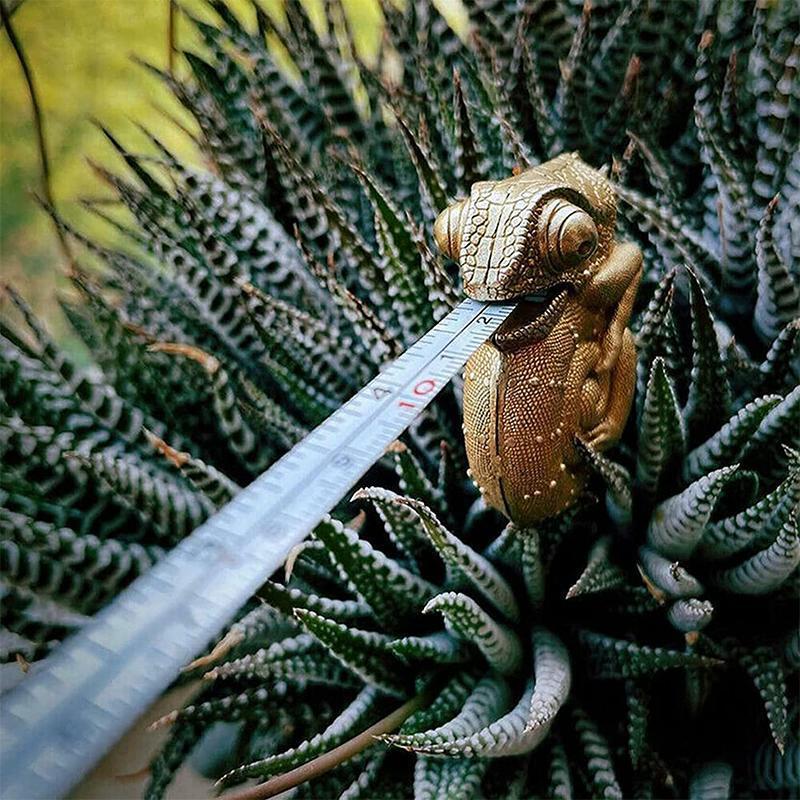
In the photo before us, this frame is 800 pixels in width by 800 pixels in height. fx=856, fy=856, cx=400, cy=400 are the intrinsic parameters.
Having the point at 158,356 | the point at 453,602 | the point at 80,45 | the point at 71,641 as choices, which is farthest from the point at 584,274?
the point at 80,45

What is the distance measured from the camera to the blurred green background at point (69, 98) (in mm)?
1262

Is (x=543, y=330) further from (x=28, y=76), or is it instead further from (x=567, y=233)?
(x=28, y=76)

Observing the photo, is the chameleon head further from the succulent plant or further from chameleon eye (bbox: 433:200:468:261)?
the succulent plant

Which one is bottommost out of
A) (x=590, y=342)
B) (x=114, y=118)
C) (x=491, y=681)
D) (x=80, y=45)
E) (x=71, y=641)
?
(x=491, y=681)

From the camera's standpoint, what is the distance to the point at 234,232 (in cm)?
74

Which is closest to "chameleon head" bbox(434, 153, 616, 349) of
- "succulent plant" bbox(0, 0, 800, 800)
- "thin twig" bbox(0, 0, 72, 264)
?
"succulent plant" bbox(0, 0, 800, 800)

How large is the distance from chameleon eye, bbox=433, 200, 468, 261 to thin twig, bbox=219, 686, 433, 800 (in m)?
0.27

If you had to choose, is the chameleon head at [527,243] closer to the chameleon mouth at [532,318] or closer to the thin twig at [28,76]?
the chameleon mouth at [532,318]

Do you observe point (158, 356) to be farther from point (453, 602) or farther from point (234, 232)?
point (453, 602)

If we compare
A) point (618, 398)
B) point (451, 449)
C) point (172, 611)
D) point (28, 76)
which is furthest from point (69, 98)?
point (172, 611)

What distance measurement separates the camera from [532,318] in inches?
17.5

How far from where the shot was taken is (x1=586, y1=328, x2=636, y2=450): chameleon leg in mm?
503

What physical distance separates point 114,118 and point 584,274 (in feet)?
3.93

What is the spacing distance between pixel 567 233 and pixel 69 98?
1203mm
